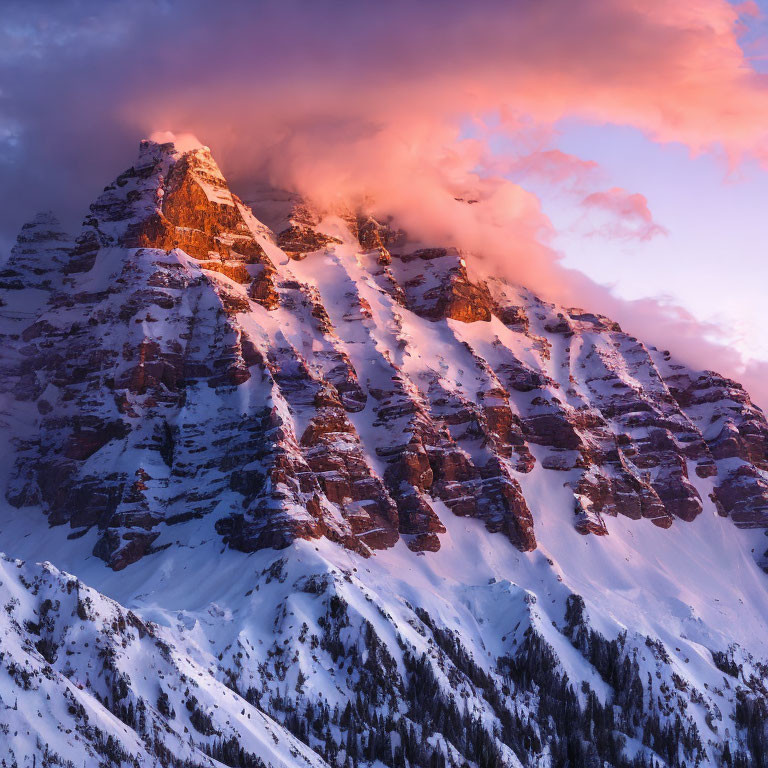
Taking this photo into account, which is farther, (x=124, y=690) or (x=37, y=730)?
(x=124, y=690)

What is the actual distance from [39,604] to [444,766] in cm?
7440

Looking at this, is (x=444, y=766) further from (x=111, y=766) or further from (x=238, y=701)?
(x=111, y=766)

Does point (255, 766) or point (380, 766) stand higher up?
point (255, 766)

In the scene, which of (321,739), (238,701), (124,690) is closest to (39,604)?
(124,690)

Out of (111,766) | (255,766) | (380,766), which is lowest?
(380,766)

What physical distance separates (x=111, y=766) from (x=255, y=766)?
31566 mm

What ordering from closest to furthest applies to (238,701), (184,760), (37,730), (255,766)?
1. (37,730)
2. (184,760)
3. (255,766)
4. (238,701)

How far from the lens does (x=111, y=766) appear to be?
5738 inches

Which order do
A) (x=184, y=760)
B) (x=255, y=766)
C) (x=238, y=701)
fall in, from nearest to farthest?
(x=184, y=760)
(x=255, y=766)
(x=238, y=701)

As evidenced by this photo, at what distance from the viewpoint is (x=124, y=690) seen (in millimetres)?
172875

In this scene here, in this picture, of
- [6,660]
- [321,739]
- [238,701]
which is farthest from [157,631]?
[6,660]

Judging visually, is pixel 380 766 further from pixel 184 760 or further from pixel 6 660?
pixel 6 660

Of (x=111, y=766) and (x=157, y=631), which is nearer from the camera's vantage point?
(x=111, y=766)

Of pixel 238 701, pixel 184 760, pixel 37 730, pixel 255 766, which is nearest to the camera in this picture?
pixel 37 730
